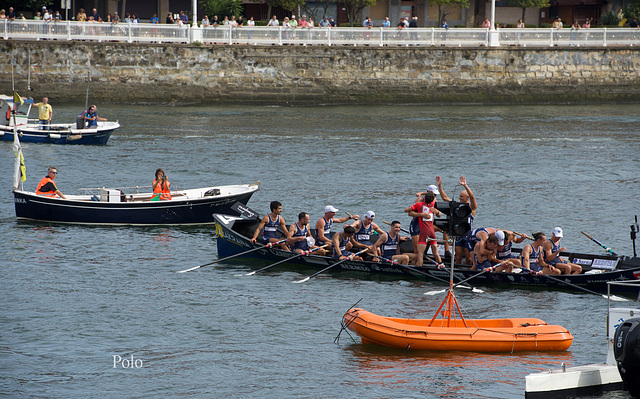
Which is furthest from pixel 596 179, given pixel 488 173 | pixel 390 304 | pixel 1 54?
pixel 1 54

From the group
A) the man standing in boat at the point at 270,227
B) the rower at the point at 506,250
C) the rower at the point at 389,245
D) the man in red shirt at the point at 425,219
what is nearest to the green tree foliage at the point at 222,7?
the man standing in boat at the point at 270,227

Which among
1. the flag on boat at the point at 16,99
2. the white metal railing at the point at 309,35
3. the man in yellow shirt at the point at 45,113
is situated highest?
the white metal railing at the point at 309,35

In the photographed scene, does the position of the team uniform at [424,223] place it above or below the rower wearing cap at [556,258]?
above

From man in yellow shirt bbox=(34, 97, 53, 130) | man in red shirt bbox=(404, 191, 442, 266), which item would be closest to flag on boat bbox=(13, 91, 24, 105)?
man in yellow shirt bbox=(34, 97, 53, 130)

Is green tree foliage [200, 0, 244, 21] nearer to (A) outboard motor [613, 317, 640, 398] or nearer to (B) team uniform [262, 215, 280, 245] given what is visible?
(B) team uniform [262, 215, 280, 245]

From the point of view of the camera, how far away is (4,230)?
75.3 feet

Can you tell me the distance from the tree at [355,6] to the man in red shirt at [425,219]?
1327 inches

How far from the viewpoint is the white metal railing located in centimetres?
4322

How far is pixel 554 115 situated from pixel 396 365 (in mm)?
33302

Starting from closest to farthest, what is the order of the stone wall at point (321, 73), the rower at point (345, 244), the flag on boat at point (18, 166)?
the rower at point (345, 244) → the flag on boat at point (18, 166) → the stone wall at point (321, 73)

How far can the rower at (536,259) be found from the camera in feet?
58.9

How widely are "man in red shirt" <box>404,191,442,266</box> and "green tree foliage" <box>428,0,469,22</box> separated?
3718 cm

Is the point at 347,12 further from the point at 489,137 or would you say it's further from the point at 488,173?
the point at 488,173

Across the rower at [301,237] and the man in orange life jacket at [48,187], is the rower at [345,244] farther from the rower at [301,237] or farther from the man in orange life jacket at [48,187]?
the man in orange life jacket at [48,187]
